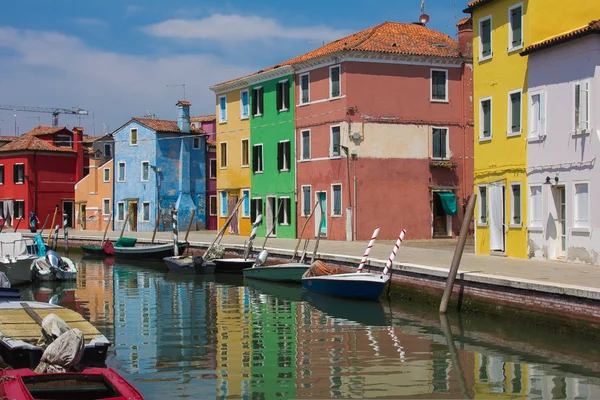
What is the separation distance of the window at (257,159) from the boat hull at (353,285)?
18.9 metres

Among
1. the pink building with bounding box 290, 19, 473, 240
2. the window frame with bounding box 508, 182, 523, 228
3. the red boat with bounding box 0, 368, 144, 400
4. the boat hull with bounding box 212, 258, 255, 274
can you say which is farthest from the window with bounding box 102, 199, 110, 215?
the red boat with bounding box 0, 368, 144, 400

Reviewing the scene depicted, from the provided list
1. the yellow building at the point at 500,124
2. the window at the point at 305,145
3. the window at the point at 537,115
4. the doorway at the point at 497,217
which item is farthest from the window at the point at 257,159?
the window at the point at 537,115

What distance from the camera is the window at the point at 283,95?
40875 mm

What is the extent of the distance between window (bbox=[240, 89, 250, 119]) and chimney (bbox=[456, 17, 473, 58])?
40.8ft

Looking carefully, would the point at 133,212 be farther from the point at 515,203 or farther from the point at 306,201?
the point at 515,203

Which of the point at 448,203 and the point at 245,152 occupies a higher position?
the point at 245,152

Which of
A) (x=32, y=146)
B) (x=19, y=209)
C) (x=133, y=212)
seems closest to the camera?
(x=133, y=212)

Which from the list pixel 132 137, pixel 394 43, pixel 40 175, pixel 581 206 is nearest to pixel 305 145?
pixel 394 43

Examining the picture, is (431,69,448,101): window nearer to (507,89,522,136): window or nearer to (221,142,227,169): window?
(507,89,522,136): window

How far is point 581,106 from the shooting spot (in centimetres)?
2220

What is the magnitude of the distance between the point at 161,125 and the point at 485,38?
2915cm

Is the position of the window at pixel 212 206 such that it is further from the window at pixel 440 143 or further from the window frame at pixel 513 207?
the window frame at pixel 513 207

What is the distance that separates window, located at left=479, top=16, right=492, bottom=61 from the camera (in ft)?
88.2

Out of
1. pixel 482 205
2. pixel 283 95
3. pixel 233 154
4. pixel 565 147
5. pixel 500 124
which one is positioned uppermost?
pixel 283 95
